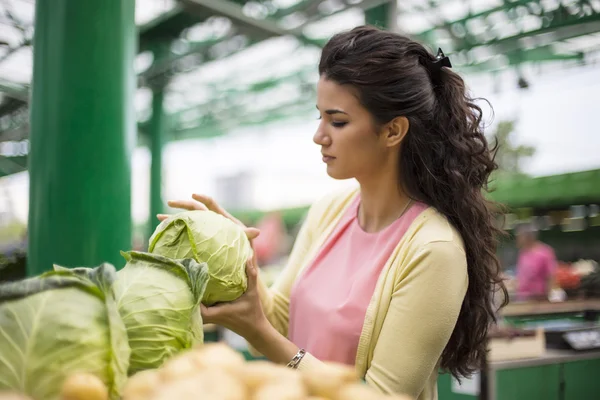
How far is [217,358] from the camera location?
835 mm

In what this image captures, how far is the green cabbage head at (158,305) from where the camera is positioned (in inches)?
39.1

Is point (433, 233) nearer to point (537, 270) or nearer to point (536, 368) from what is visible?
point (536, 368)

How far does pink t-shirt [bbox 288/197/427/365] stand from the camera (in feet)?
5.12

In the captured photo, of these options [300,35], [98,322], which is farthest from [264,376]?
[300,35]

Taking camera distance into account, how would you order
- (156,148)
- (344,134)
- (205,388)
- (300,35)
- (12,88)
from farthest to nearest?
(156,148), (300,35), (12,88), (344,134), (205,388)

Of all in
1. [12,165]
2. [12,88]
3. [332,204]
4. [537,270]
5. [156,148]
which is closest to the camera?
[332,204]

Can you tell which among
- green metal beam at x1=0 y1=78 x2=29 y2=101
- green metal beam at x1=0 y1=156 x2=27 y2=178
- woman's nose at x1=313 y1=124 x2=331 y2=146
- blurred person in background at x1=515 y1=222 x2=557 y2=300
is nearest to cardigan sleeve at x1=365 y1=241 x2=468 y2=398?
woman's nose at x1=313 y1=124 x2=331 y2=146

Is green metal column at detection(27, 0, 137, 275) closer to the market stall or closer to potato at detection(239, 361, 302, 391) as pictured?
potato at detection(239, 361, 302, 391)

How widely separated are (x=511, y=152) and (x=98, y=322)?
12876mm

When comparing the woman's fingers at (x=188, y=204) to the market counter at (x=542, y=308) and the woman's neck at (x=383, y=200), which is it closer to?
the woman's neck at (x=383, y=200)

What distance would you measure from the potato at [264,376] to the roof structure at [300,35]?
12.6 feet

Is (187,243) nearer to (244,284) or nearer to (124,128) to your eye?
(244,284)

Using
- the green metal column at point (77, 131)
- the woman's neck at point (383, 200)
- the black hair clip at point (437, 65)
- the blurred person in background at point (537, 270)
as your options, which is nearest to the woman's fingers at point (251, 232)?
the woman's neck at point (383, 200)

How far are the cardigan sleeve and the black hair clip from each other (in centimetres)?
→ 54
